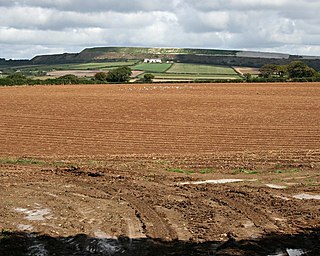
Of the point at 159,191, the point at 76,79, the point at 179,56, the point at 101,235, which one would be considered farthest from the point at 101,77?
the point at 101,235

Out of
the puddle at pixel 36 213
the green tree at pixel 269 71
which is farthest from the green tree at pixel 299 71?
the puddle at pixel 36 213

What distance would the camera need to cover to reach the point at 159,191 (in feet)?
44.5

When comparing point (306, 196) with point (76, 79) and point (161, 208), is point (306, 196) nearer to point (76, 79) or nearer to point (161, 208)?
point (161, 208)

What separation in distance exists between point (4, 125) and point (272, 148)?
1767 centimetres

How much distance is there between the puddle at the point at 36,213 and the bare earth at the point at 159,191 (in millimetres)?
21

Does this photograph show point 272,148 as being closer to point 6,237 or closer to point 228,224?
point 228,224

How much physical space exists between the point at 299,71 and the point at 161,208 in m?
86.3

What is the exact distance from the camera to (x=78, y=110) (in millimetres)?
43812

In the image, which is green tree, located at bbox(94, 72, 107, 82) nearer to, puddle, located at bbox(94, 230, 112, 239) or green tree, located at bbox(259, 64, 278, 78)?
green tree, located at bbox(259, 64, 278, 78)

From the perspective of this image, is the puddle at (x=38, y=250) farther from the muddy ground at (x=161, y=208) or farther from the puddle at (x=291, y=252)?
the puddle at (x=291, y=252)

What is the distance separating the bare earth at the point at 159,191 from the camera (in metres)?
9.27

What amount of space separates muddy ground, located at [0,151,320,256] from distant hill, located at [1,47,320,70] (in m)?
107

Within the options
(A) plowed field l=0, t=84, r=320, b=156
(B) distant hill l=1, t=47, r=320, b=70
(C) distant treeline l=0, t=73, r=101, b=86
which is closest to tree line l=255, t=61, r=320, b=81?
(B) distant hill l=1, t=47, r=320, b=70

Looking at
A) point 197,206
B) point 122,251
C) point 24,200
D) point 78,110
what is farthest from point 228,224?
point 78,110
